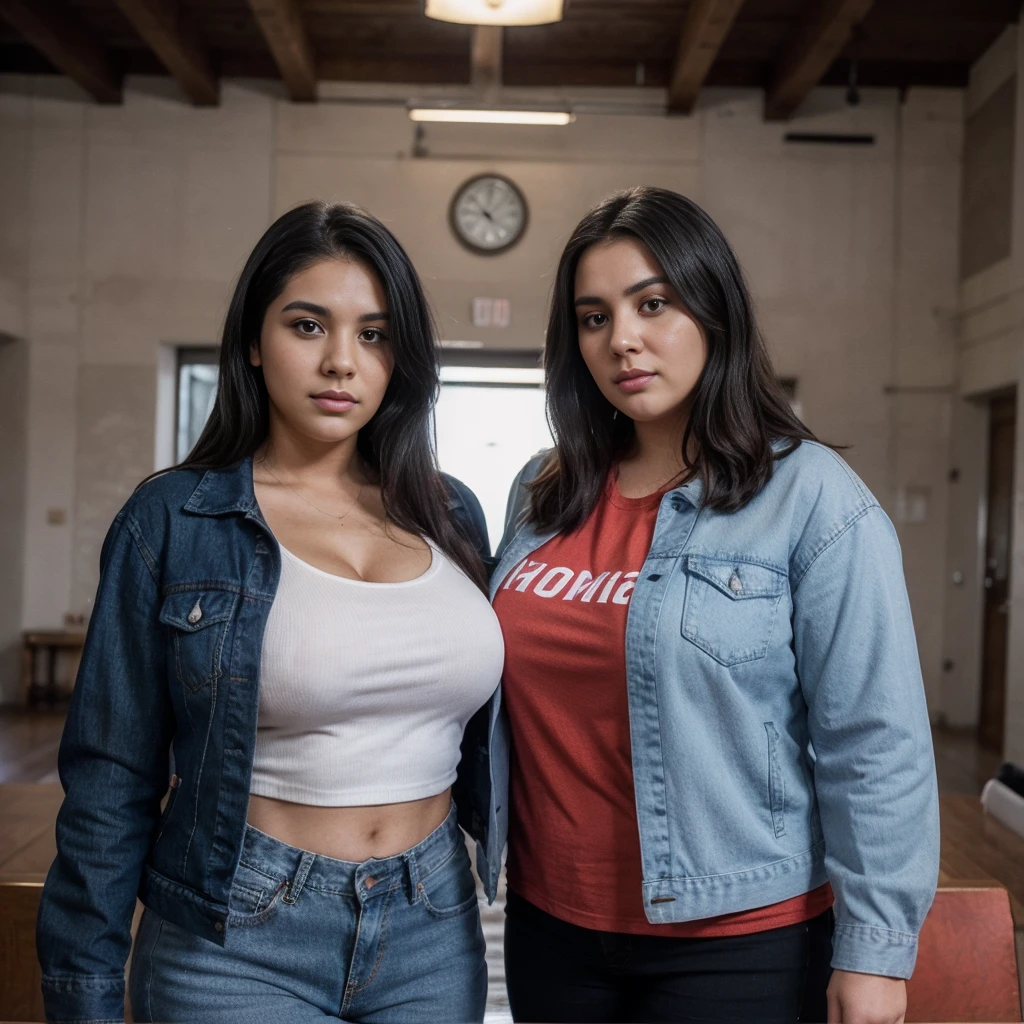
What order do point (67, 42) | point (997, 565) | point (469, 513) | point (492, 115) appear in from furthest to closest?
point (997, 565) < point (67, 42) < point (492, 115) < point (469, 513)

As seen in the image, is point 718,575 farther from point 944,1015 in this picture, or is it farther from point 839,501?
point 944,1015

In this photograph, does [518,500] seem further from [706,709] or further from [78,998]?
[78,998]

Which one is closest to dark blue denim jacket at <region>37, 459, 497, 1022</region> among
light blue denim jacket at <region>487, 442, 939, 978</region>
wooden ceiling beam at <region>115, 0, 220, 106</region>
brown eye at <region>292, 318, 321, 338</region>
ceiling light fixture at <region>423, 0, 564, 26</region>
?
brown eye at <region>292, 318, 321, 338</region>

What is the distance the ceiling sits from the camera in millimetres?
6336

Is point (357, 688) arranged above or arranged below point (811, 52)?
below

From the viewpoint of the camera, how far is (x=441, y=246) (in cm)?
743

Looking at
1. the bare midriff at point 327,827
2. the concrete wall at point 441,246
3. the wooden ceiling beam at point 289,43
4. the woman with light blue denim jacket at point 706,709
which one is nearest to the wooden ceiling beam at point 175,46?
the concrete wall at point 441,246

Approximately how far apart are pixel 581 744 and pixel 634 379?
0.54m

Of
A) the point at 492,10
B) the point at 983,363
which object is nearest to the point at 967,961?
the point at 492,10

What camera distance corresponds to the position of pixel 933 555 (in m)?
7.51

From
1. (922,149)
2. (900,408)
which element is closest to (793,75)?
(922,149)

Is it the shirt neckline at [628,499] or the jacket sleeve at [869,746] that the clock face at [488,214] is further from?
the jacket sleeve at [869,746]

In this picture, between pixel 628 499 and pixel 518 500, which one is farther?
pixel 518 500

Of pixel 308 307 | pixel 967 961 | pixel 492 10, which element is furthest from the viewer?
pixel 492 10
